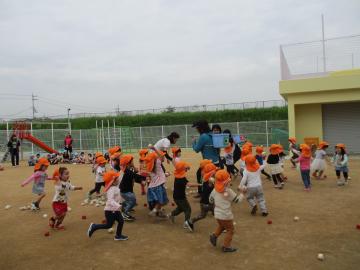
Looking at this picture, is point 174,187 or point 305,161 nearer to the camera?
point 174,187

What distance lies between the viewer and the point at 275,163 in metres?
10.2

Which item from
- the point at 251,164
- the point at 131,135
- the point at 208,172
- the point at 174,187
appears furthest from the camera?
the point at 131,135

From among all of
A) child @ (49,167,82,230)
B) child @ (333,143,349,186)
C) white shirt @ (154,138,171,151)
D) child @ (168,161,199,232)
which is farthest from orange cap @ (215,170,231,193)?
child @ (333,143,349,186)

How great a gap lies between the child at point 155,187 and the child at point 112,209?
131cm

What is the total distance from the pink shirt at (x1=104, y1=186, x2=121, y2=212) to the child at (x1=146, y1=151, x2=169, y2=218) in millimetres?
1323

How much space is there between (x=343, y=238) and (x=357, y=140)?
15.9m

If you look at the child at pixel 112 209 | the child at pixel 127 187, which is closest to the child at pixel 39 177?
the child at pixel 127 187

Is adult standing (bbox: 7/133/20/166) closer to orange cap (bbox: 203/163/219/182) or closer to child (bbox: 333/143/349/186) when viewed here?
orange cap (bbox: 203/163/219/182)

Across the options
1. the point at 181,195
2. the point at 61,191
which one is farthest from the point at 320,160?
the point at 61,191

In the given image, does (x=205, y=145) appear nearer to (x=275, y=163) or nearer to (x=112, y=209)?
(x=275, y=163)

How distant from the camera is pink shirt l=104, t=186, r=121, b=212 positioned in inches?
242

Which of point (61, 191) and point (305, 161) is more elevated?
point (305, 161)

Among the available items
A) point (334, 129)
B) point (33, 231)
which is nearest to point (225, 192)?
point (33, 231)

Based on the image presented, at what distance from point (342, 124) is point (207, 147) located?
47.7 feet
